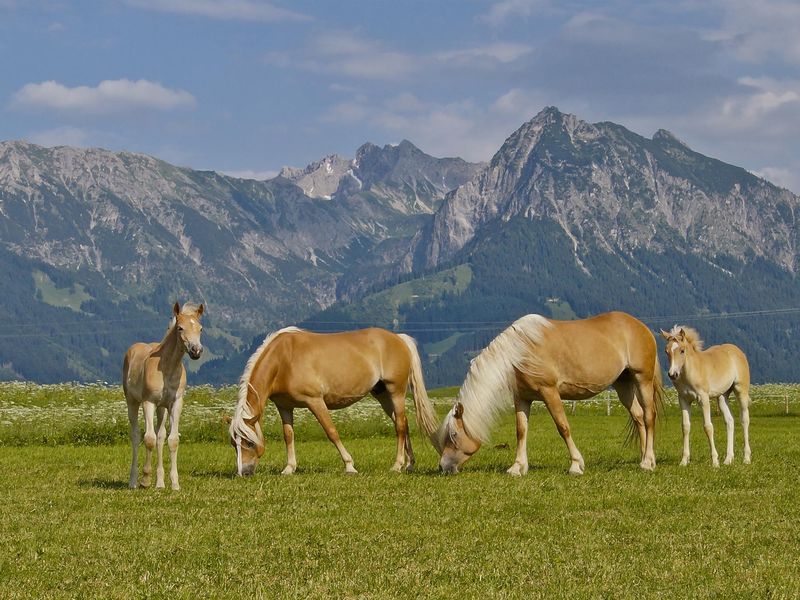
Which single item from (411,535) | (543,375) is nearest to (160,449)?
(411,535)

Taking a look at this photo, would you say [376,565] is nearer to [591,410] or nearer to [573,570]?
[573,570]

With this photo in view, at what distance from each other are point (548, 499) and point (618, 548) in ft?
13.5

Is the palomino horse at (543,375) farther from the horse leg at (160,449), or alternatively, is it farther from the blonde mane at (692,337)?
the horse leg at (160,449)

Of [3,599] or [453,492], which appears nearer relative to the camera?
[3,599]

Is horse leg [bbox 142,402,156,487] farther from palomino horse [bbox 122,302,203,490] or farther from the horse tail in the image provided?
the horse tail

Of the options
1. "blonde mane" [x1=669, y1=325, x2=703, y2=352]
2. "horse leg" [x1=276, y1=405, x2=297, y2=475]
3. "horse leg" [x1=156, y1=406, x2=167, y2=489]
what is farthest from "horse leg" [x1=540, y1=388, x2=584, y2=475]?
"horse leg" [x1=156, y1=406, x2=167, y2=489]

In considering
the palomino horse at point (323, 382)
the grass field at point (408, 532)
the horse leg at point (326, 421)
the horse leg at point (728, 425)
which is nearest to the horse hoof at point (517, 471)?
the grass field at point (408, 532)

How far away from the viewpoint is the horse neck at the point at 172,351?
64.9 ft

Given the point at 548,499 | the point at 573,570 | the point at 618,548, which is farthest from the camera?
the point at 548,499

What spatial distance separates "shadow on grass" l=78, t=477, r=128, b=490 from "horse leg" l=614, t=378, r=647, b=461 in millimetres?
11022

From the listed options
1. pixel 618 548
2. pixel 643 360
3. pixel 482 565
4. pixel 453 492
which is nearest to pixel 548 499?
pixel 453 492

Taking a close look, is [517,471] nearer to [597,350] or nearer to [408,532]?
[597,350]

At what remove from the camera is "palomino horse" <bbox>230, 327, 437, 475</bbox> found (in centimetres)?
2184

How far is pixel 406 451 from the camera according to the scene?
24.3 meters
